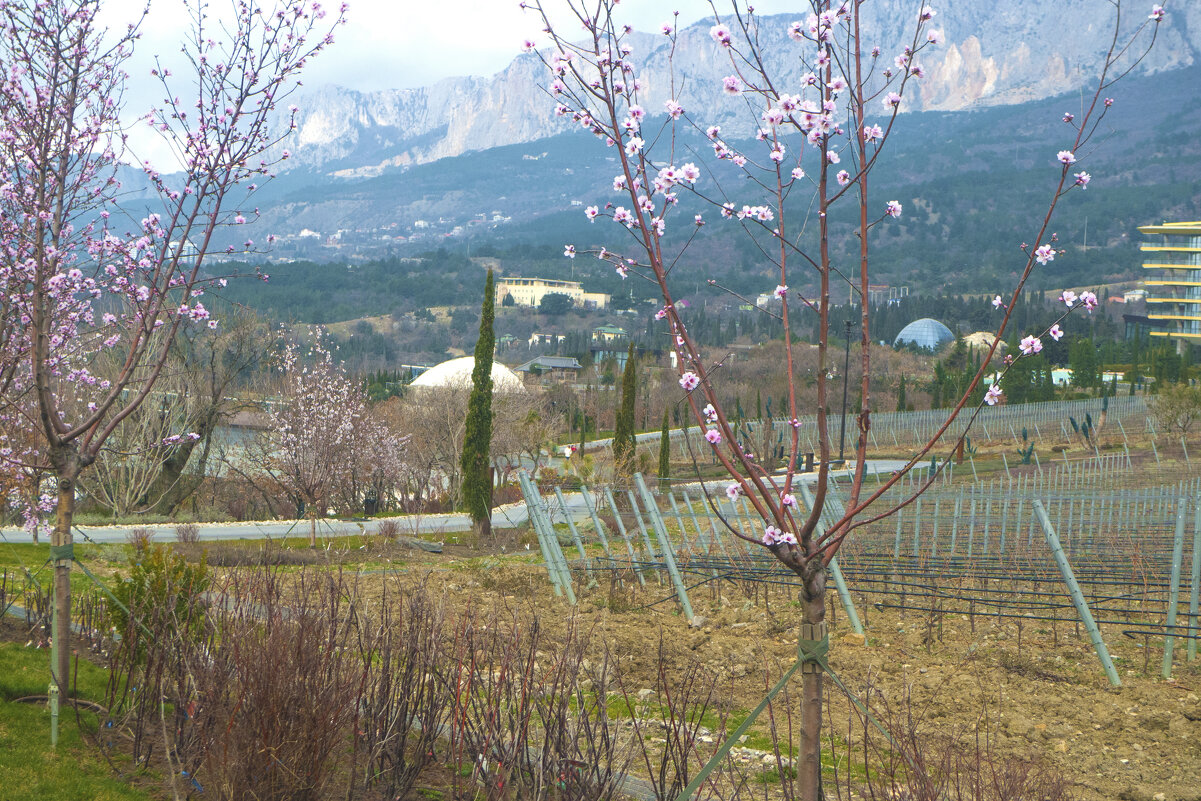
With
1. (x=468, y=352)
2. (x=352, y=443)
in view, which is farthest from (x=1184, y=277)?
(x=352, y=443)

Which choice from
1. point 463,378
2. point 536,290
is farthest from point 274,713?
point 536,290

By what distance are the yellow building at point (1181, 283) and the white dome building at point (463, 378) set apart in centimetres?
6386

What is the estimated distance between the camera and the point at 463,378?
44.4 metres

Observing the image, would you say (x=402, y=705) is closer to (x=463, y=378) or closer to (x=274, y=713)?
(x=274, y=713)

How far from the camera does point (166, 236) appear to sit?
230 inches

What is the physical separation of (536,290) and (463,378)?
120 meters

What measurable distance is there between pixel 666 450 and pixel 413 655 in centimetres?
2713

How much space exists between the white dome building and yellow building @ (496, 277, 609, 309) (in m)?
88.2

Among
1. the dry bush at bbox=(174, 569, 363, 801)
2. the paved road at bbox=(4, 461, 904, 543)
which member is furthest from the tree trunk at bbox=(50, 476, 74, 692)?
the paved road at bbox=(4, 461, 904, 543)

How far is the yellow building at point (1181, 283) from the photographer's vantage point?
88.4 meters

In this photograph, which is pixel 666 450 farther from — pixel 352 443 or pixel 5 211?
pixel 5 211

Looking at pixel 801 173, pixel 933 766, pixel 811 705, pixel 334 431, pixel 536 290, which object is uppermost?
pixel 536 290

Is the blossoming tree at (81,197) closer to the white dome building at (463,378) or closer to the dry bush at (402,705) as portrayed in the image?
the dry bush at (402,705)

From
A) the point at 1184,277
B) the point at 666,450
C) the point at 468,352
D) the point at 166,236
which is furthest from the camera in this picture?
the point at 468,352
